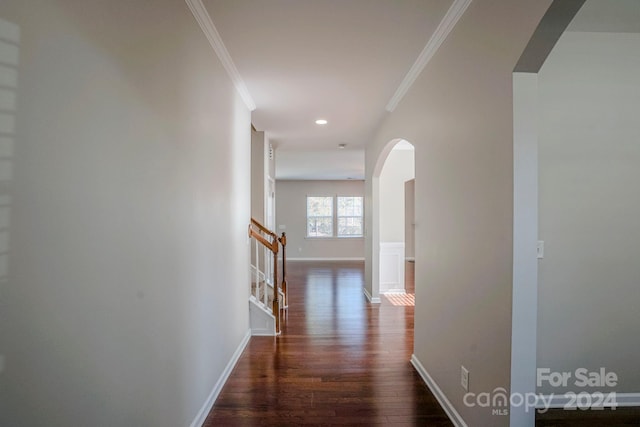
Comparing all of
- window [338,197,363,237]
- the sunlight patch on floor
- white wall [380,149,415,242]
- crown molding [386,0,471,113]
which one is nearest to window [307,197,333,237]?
window [338,197,363,237]

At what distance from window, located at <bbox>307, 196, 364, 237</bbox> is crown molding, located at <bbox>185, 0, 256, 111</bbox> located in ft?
25.1

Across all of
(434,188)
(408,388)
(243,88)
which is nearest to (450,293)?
(434,188)

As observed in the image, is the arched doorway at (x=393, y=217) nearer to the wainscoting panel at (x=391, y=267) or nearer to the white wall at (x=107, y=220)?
the wainscoting panel at (x=391, y=267)

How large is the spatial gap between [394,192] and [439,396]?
3.84 m

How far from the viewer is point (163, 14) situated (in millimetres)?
1499

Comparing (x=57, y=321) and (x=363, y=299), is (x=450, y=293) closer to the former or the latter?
(x=57, y=321)

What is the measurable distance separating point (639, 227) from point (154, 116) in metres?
2.98

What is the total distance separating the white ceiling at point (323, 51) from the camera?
1.90 meters

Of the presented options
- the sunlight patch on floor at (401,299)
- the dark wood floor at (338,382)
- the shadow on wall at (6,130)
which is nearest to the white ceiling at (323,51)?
the shadow on wall at (6,130)

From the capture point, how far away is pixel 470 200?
1789mm

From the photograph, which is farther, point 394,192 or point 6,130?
point 394,192

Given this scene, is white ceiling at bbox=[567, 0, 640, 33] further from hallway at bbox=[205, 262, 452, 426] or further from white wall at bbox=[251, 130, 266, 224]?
white wall at bbox=[251, 130, 266, 224]

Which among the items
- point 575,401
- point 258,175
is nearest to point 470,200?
point 575,401

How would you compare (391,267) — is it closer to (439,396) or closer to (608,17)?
(439,396)
